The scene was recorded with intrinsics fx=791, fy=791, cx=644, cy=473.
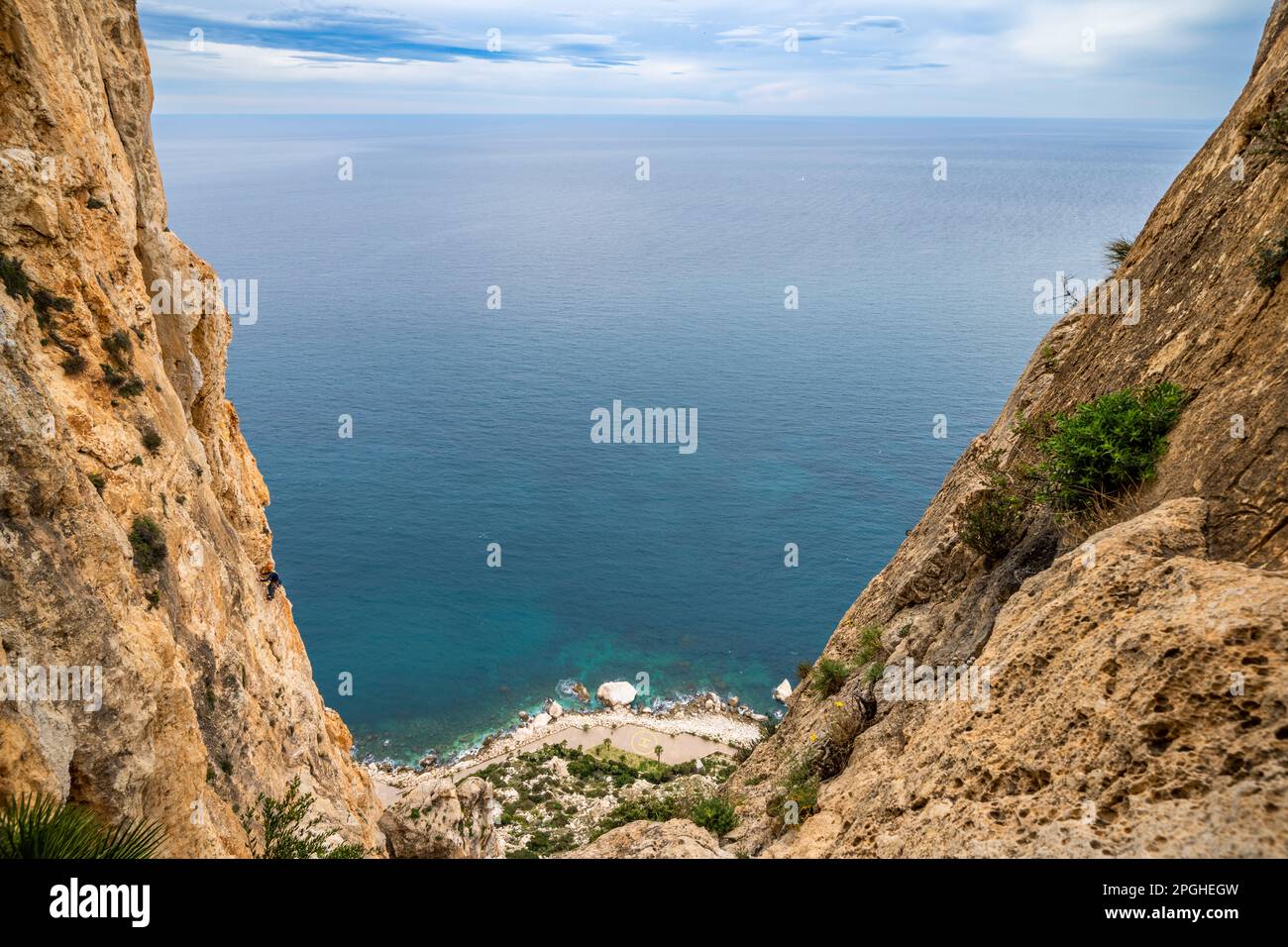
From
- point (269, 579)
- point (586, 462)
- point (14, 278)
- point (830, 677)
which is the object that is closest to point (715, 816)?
point (830, 677)

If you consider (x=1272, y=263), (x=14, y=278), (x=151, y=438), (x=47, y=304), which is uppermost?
(x=14, y=278)

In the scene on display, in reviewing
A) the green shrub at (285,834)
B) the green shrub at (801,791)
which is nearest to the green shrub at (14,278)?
the green shrub at (285,834)

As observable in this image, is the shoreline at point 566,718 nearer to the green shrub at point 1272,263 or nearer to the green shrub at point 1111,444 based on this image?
the green shrub at point 1111,444

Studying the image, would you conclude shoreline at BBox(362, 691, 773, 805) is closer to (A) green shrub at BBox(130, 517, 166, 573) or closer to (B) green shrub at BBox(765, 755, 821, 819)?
(A) green shrub at BBox(130, 517, 166, 573)

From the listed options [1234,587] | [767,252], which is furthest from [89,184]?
[767,252]

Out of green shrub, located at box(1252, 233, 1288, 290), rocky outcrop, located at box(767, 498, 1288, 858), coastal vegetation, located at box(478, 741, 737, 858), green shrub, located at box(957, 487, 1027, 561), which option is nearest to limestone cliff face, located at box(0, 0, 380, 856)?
rocky outcrop, located at box(767, 498, 1288, 858)

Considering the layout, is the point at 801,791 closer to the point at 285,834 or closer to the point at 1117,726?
the point at 1117,726

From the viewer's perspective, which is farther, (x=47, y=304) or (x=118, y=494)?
(x=118, y=494)
